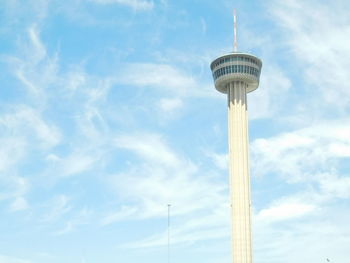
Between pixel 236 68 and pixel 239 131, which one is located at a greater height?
pixel 236 68

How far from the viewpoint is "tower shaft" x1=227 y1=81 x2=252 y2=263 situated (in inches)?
5625

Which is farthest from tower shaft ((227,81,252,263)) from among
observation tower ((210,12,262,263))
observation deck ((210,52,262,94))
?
observation deck ((210,52,262,94))

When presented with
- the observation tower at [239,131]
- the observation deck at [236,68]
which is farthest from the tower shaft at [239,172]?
the observation deck at [236,68]

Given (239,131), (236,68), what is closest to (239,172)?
(239,131)

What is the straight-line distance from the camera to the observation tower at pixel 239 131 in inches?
5645

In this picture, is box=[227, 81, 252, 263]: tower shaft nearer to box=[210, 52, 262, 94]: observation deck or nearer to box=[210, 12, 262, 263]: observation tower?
box=[210, 12, 262, 263]: observation tower

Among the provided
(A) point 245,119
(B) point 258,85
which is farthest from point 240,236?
(B) point 258,85

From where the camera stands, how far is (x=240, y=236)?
5635 inches

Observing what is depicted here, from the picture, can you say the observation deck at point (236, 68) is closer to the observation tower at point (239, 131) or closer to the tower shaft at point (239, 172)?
the observation tower at point (239, 131)

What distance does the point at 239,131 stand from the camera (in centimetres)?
15275

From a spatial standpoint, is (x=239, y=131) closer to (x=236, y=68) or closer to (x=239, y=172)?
(x=239, y=172)

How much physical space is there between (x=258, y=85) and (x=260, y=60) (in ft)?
26.3

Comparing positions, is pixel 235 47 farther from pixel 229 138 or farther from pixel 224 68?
pixel 229 138

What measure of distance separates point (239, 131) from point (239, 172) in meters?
12.7
